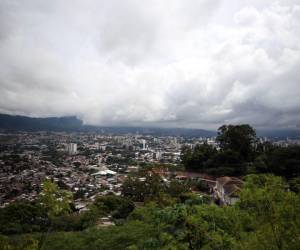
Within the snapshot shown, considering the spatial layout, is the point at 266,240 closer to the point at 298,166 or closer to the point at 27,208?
the point at 27,208

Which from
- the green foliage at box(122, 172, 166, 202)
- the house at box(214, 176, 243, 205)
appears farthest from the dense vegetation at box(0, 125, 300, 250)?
the house at box(214, 176, 243, 205)

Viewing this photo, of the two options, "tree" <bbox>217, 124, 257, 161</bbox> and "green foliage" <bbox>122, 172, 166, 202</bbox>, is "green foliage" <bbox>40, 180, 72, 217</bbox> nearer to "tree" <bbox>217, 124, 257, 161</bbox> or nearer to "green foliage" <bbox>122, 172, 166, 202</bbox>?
"green foliage" <bbox>122, 172, 166, 202</bbox>

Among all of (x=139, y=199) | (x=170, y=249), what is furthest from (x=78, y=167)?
(x=170, y=249)

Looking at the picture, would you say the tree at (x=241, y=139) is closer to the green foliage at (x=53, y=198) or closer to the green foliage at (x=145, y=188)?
the green foliage at (x=145, y=188)

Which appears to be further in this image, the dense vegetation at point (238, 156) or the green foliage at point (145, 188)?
the dense vegetation at point (238, 156)

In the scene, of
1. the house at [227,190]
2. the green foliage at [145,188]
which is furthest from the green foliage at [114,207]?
the house at [227,190]

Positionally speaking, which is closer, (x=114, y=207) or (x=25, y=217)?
(x=25, y=217)

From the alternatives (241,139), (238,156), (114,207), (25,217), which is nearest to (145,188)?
(114,207)

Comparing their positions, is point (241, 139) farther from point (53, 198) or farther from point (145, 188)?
point (53, 198)

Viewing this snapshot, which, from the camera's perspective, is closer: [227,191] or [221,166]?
[227,191]
